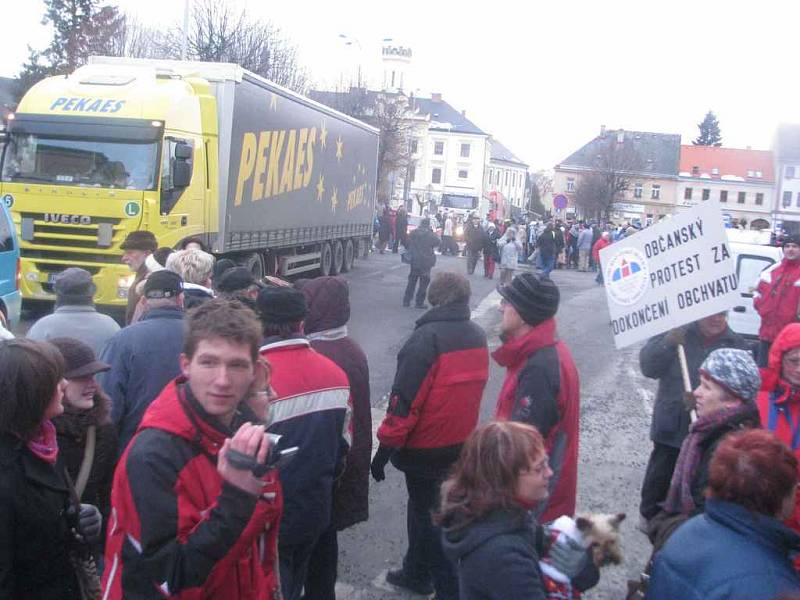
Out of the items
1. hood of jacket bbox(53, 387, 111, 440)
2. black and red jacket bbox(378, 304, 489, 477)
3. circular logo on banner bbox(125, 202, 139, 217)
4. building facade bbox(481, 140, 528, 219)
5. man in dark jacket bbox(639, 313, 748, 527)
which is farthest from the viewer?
building facade bbox(481, 140, 528, 219)

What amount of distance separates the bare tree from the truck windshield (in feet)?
194

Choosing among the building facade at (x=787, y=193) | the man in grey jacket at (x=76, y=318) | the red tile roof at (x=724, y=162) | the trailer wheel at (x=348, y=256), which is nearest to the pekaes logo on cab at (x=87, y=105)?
the man in grey jacket at (x=76, y=318)

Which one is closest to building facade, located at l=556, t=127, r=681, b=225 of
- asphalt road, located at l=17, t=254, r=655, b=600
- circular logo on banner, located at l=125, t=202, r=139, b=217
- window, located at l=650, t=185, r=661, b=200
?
window, located at l=650, t=185, r=661, b=200

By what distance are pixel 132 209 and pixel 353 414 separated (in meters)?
8.95

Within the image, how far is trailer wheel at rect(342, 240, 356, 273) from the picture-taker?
80.2ft

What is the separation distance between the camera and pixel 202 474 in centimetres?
243

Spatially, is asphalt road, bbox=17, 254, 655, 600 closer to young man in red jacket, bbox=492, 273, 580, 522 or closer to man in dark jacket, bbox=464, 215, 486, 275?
young man in red jacket, bbox=492, 273, 580, 522

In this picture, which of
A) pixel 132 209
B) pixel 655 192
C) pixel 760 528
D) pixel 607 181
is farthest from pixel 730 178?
pixel 760 528

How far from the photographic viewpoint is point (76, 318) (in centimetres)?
512

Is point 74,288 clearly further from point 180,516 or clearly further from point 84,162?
point 84,162

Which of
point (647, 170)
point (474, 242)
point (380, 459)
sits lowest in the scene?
point (380, 459)

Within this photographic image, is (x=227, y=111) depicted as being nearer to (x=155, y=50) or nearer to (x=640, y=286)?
(x=640, y=286)

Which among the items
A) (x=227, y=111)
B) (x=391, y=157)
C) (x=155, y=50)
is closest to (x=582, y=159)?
(x=391, y=157)

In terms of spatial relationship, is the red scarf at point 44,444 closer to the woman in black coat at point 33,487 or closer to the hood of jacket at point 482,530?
the woman in black coat at point 33,487
